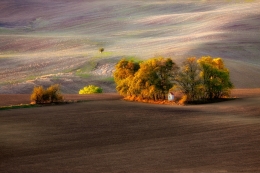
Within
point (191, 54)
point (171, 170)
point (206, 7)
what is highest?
point (206, 7)

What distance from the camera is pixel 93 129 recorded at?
1153 inches

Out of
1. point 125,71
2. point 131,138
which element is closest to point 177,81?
point 125,71

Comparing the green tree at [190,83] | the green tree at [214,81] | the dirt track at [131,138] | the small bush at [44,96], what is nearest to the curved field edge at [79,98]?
the small bush at [44,96]

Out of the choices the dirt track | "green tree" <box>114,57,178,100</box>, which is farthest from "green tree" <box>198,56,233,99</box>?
the dirt track

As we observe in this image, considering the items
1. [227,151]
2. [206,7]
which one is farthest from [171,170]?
[206,7]

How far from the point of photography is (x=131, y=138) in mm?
26578

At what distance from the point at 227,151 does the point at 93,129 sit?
8226 millimetres

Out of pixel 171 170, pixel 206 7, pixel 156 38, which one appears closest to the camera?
pixel 171 170

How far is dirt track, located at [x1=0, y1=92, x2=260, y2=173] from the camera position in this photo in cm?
2086

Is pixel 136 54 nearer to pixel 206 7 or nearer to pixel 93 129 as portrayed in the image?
pixel 93 129

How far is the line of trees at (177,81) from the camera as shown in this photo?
41.7 meters

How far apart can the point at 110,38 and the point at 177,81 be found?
2325 inches

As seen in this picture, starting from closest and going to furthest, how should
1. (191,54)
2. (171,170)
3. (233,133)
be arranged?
1. (171,170)
2. (233,133)
3. (191,54)

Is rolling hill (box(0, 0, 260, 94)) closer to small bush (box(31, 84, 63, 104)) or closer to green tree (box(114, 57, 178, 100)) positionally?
small bush (box(31, 84, 63, 104))
